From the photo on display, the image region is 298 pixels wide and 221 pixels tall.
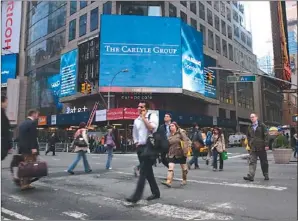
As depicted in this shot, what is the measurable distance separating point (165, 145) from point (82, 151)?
18.4 feet

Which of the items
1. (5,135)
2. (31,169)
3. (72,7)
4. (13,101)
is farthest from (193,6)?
(5,135)

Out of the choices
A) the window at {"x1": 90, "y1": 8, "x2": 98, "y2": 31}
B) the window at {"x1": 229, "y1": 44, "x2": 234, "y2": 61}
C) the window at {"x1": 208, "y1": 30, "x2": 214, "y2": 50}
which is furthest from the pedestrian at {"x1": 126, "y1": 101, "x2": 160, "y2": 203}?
the window at {"x1": 229, "y1": 44, "x2": 234, "y2": 61}

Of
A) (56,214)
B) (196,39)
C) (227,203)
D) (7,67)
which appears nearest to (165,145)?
(227,203)

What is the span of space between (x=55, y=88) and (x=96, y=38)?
14039 mm

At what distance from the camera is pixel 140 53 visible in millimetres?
42281

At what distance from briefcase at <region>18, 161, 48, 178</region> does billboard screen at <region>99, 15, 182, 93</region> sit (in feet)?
111

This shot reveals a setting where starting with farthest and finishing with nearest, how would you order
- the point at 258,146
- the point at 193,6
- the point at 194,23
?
1. the point at 193,6
2. the point at 194,23
3. the point at 258,146

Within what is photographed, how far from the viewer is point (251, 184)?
28.3 feet

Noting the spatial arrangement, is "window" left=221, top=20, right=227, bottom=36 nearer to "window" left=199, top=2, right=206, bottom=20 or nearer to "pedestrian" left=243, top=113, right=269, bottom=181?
"window" left=199, top=2, right=206, bottom=20

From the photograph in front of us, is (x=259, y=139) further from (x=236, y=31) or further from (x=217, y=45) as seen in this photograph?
(x=236, y=31)

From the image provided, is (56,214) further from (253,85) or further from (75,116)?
(253,85)

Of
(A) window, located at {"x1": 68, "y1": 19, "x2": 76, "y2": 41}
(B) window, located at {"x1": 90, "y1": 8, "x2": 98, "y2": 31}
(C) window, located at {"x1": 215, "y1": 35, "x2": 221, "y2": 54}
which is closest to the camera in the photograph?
(B) window, located at {"x1": 90, "y1": 8, "x2": 98, "y2": 31}

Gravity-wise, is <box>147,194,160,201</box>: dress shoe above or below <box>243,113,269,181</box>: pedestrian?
below

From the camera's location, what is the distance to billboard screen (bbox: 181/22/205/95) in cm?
4385
